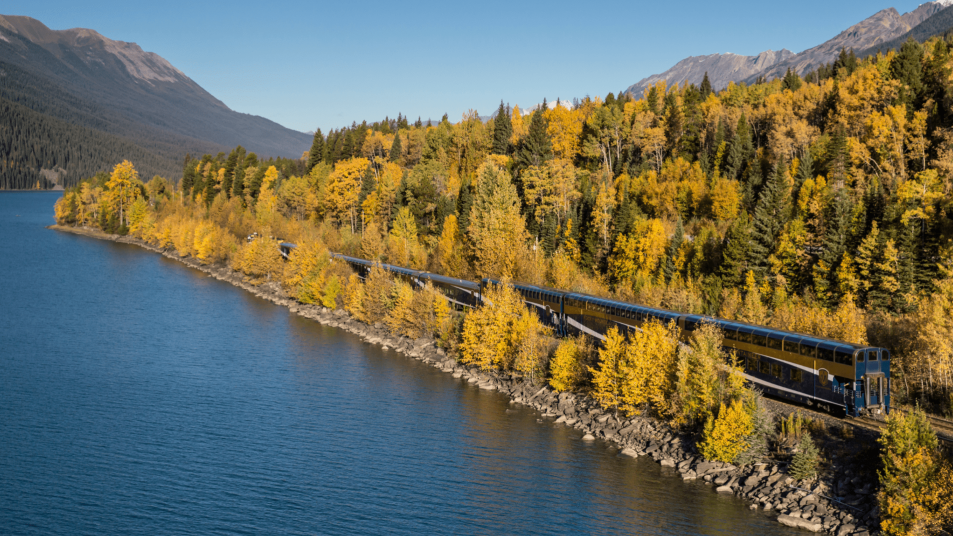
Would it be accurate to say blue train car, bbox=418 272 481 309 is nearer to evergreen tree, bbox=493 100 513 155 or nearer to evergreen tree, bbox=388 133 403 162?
evergreen tree, bbox=493 100 513 155

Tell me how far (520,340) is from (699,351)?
18.9 meters

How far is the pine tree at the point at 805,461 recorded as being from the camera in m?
34.8

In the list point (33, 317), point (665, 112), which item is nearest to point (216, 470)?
point (33, 317)

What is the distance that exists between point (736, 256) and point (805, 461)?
1458 inches

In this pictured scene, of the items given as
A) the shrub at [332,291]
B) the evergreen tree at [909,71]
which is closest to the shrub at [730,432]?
the shrub at [332,291]

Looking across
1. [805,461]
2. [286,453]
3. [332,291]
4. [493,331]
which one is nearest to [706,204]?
[493,331]

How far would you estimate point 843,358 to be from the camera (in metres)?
37.1

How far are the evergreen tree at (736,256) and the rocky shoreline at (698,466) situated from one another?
26.3 meters

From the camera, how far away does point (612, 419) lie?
47281 millimetres

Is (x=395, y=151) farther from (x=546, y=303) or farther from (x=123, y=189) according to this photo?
(x=546, y=303)

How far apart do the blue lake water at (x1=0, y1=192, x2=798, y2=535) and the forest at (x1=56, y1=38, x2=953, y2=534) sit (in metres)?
6.17

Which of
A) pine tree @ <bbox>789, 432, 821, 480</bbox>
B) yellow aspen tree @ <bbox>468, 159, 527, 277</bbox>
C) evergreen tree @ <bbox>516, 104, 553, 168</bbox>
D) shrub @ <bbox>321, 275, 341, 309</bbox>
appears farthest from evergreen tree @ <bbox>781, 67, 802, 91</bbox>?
pine tree @ <bbox>789, 432, 821, 480</bbox>

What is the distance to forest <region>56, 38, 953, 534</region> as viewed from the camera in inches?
1828

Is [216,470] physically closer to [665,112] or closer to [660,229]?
[660,229]
